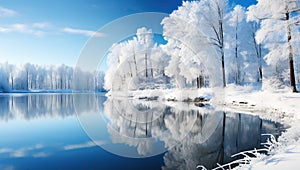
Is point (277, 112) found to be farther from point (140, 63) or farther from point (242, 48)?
point (140, 63)

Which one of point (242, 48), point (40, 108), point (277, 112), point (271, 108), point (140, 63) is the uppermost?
point (242, 48)

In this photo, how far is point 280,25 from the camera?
14.0 meters

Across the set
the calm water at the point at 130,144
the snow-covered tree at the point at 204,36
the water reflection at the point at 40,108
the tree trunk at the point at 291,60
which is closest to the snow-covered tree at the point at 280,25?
the tree trunk at the point at 291,60

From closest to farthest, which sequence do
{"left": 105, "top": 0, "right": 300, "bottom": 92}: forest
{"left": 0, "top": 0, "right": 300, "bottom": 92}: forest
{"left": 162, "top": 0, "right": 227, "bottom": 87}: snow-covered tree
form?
{"left": 105, "top": 0, "right": 300, "bottom": 92}: forest
{"left": 0, "top": 0, "right": 300, "bottom": 92}: forest
{"left": 162, "top": 0, "right": 227, "bottom": 87}: snow-covered tree

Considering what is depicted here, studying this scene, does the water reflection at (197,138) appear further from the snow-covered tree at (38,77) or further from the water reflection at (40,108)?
the snow-covered tree at (38,77)

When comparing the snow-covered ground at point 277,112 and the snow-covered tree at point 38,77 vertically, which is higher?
the snow-covered tree at point 38,77

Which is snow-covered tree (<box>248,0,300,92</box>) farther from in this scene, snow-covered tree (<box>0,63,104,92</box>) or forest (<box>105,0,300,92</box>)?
snow-covered tree (<box>0,63,104,92</box>)

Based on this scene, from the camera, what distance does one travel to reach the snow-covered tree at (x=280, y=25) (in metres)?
13.5

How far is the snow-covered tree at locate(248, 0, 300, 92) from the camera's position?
44.4ft

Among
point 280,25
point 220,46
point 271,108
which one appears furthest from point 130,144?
point 220,46

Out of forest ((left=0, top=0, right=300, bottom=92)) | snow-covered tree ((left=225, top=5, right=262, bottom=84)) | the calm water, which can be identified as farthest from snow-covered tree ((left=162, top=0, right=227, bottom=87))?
the calm water

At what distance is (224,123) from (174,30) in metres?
15.9

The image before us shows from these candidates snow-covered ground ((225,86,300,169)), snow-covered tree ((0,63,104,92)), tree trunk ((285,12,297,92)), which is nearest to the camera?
snow-covered ground ((225,86,300,169))

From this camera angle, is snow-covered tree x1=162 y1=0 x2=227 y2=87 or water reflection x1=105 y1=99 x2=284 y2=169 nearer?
water reflection x1=105 y1=99 x2=284 y2=169
